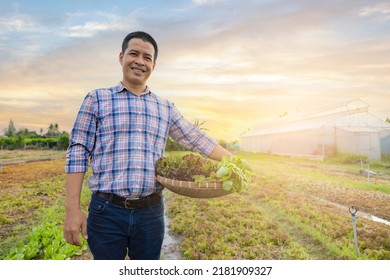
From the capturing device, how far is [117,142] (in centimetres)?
162

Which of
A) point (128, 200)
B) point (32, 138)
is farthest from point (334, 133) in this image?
point (32, 138)

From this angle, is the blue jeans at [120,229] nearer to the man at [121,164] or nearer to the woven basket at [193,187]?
the man at [121,164]

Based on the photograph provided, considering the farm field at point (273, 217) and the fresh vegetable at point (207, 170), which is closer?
the fresh vegetable at point (207, 170)

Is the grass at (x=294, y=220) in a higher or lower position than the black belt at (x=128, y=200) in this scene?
lower

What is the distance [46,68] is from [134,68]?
1.64 metres

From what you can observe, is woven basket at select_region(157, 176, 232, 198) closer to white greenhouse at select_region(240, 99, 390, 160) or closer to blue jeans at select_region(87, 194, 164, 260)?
blue jeans at select_region(87, 194, 164, 260)

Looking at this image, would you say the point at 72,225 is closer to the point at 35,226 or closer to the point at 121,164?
the point at 121,164

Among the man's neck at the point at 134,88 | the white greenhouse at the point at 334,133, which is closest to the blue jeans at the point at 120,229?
the man's neck at the point at 134,88

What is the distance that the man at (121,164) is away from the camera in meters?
1.55

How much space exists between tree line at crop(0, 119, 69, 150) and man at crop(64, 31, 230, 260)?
1913 mm

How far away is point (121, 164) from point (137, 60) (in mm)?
512

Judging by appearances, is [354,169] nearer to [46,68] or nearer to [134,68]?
[134,68]

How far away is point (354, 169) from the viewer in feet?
11.5

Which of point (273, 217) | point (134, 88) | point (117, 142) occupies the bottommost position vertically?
point (273, 217)
